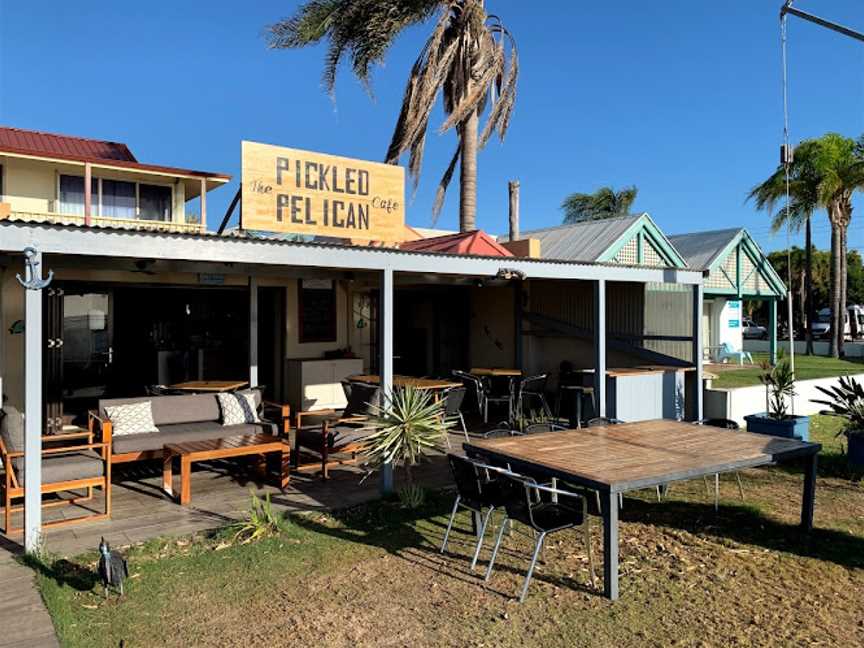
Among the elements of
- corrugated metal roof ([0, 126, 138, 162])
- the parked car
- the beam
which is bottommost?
the parked car

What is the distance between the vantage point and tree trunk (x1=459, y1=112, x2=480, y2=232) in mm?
13367

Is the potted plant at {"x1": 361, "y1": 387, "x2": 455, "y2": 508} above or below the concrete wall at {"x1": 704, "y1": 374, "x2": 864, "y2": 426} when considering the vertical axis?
above

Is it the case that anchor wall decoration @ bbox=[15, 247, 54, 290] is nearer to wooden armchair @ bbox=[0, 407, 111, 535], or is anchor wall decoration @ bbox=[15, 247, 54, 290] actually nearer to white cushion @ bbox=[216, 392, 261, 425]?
wooden armchair @ bbox=[0, 407, 111, 535]

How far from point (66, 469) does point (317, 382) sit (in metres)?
6.27

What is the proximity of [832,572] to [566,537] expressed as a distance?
1.85 metres

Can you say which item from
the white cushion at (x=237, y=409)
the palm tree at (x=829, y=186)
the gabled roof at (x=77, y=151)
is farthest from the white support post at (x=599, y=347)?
the palm tree at (x=829, y=186)

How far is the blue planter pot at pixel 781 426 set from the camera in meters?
8.38

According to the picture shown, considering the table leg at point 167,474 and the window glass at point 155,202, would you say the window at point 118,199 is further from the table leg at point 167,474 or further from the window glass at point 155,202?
the table leg at point 167,474

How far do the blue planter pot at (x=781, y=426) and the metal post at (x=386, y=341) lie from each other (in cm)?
553

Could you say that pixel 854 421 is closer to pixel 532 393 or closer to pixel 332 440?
pixel 532 393

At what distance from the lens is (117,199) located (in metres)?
12.9

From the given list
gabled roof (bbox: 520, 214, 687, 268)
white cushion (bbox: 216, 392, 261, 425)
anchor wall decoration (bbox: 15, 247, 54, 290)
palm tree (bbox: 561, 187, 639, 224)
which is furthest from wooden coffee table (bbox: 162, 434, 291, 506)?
palm tree (bbox: 561, 187, 639, 224)

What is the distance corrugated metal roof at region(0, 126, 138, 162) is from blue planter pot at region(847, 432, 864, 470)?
592 inches

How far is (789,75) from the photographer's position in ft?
34.6
